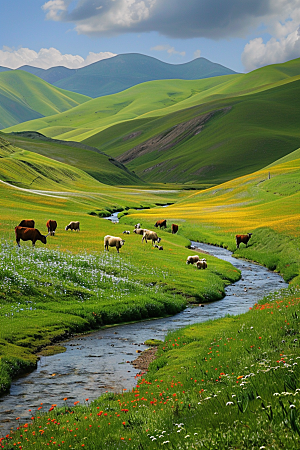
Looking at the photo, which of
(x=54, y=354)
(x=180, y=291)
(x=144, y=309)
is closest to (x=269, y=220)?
(x=180, y=291)

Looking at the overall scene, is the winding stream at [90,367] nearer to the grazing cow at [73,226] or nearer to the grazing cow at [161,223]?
the grazing cow at [73,226]

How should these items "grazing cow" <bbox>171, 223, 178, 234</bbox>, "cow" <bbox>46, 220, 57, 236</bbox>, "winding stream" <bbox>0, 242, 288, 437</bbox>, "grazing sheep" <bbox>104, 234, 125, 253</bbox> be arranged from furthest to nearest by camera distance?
"grazing cow" <bbox>171, 223, 178, 234</bbox> < "cow" <bbox>46, 220, 57, 236</bbox> < "grazing sheep" <bbox>104, 234, 125, 253</bbox> < "winding stream" <bbox>0, 242, 288, 437</bbox>

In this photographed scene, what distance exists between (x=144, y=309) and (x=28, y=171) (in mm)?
129997

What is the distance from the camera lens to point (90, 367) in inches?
760

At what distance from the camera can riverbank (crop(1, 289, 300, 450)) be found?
7715 millimetres

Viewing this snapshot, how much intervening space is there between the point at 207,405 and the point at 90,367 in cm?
1051

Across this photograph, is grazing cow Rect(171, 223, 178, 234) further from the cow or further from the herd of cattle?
the cow

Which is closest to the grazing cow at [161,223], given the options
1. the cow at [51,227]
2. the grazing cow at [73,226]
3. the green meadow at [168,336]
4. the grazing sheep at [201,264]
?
the green meadow at [168,336]

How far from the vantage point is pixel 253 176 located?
12725 cm

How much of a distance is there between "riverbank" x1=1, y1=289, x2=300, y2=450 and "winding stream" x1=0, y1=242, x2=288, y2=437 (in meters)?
1.03

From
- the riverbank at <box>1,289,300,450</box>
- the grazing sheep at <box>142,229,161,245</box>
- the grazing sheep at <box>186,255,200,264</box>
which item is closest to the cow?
the grazing sheep at <box>142,229,161,245</box>

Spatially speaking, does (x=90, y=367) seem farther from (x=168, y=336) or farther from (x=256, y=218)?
(x=256, y=218)

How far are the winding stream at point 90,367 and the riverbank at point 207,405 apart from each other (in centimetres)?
103

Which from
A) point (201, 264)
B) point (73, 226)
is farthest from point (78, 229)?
point (201, 264)
